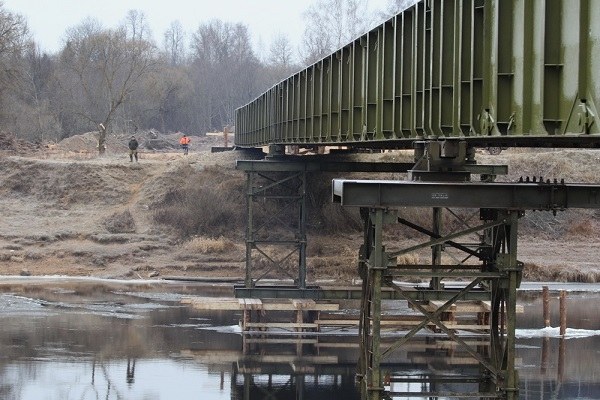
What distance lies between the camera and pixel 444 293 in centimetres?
2219

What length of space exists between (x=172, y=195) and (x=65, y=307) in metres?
15.4

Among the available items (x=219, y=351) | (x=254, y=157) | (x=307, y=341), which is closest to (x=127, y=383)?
(x=219, y=351)

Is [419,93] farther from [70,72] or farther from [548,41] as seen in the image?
[70,72]

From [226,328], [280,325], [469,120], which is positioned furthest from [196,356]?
[469,120]

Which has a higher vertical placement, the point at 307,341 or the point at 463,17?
the point at 463,17

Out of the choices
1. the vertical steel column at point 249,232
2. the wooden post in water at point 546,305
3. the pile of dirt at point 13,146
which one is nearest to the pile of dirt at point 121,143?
the pile of dirt at point 13,146

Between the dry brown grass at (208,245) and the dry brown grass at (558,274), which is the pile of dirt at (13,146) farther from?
the dry brown grass at (558,274)

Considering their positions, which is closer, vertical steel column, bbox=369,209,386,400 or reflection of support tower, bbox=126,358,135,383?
vertical steel column, bbox=369,209,386,400

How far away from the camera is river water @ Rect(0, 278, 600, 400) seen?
25594 millimetres

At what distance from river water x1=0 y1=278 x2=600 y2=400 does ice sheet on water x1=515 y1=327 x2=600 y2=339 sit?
25 millimetres

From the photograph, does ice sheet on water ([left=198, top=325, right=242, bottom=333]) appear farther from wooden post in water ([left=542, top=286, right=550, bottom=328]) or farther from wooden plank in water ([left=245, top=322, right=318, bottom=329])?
wooden post in water ([left=542, top=286, right=550, bottom=328])

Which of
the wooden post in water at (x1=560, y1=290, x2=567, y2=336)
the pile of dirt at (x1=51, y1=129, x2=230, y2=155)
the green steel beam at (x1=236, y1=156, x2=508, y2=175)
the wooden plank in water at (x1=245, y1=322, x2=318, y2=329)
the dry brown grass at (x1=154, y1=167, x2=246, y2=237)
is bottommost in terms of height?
the wooden plank in water at (x1=245, y1=322, x2=318, y2=329)

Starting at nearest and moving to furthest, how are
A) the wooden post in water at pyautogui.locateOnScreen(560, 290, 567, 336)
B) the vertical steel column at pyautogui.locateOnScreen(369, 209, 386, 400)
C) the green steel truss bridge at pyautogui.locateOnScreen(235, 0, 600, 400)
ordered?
the green steel truss bridge at pyautogui.locateOnScreen(235, 0, 600, 400) < the vertical steel column at pyautogui.locateOnScreen(369, 209, 386, 400) < the wooden post in water at pyautogui.locateOnScreen(560, 290, 567, 336)

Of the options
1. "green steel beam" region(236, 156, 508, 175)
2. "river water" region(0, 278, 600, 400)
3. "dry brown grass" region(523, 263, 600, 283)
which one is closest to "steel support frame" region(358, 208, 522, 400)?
"river water" region(0, 278, 600, 400)
